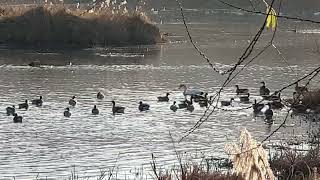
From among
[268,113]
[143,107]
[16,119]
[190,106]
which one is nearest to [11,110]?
[16,119]

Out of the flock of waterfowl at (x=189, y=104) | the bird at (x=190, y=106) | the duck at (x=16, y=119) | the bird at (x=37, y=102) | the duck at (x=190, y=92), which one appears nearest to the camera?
the duck at (x=16, y=119)

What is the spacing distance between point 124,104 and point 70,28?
1756cm

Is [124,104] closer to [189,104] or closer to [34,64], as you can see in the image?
[189,104]

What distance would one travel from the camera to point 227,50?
30.7 metres

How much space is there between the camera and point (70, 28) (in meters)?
34.8

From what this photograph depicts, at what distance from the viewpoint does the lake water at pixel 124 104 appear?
461 inches

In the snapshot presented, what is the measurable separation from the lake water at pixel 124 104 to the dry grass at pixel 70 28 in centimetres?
172

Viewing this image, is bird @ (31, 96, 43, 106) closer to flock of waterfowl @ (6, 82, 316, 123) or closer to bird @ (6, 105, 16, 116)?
flock of waterfowl @ (6, 82, 316, 123)

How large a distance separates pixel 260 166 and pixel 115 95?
1671 centimetres

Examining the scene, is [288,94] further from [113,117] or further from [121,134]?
[121,134]

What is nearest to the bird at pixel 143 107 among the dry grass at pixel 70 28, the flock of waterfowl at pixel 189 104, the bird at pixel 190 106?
the flock of waterfowl at pixel 189 104

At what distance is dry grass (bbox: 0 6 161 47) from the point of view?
112 feet

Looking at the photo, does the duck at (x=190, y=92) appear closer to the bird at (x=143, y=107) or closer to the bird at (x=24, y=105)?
the bird at (x=143, y=107)

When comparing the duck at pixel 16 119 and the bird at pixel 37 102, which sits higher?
the bird at pixel 37 102
